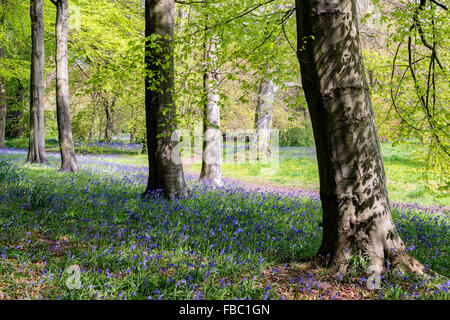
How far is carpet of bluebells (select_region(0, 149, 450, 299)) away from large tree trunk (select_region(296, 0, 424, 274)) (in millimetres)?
215

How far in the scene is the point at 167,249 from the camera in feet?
11.5

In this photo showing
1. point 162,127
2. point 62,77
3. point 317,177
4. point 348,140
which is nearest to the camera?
point 348,140

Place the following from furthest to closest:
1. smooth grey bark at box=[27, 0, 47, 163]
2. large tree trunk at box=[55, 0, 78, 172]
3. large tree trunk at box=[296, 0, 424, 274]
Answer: smooth grey bark at box=[27, 0, 47, 163], large tree trunk at box=[55, 0, 78, 172], large tree trunk at box=[296, 0, 424, 274]

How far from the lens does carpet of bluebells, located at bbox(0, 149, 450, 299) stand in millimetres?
2605

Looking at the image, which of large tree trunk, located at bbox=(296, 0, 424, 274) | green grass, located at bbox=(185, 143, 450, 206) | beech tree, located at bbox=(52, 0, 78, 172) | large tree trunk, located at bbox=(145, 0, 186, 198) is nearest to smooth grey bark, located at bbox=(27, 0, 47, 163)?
beech tree, located at bbox=(52, 0, 78, 172)

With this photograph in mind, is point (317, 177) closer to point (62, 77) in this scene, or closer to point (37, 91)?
point (62, 77)

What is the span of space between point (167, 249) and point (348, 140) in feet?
7.30

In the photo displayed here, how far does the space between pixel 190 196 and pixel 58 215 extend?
2.48 meters

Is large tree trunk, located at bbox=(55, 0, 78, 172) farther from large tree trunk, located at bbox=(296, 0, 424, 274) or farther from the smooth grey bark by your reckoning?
large tree trunk, located at bbox=(296, 0, 424, 274)

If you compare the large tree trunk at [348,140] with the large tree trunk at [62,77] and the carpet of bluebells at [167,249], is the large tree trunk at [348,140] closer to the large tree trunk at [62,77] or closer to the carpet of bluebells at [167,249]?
the carpet of bluebells at [167,249]

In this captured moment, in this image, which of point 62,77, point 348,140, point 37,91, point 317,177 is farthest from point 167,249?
point 317,177

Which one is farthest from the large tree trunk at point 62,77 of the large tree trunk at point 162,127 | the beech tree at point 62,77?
the large tree trunk at point 162,127

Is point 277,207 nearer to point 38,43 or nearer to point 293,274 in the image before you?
point 293,274
